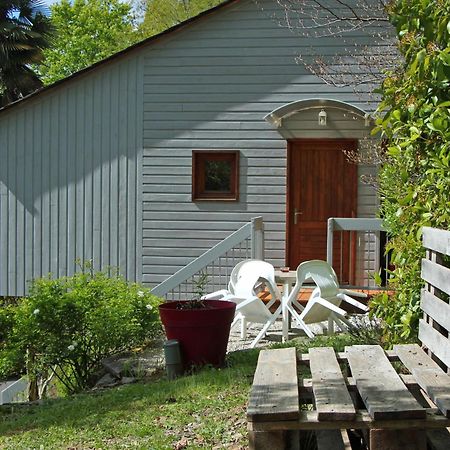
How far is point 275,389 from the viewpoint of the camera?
3.79m

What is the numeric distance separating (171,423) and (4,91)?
2024cm

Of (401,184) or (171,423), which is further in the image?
(401,184)

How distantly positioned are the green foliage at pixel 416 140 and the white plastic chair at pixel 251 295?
2651 millimetres

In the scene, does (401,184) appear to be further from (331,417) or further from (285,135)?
(285,135)

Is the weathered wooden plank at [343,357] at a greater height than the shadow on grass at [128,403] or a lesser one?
greater

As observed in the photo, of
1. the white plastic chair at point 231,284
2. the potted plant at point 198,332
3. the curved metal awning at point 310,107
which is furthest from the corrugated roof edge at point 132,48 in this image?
the potted plant at point 198,332

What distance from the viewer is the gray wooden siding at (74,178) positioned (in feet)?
44.0

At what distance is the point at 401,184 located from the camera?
592 centimetres

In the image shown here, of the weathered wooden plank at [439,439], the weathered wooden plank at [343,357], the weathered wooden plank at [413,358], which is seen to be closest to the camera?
the weathered wooden plank at [439,439]

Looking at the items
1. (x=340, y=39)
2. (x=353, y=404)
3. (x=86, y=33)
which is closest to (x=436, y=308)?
(x=353, y=404)

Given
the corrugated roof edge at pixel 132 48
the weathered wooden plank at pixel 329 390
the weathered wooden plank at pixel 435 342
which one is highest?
the corrugated roof edge at pixel 132 48

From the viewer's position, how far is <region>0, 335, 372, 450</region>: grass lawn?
501cm

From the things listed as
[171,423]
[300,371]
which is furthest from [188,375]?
[171,423]

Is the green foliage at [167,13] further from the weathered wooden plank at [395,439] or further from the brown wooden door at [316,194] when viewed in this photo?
the weathered wooden plank at [395,439]
